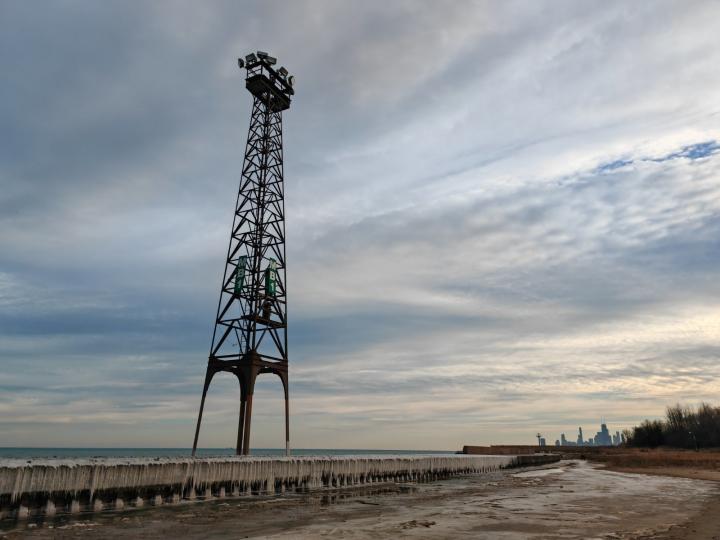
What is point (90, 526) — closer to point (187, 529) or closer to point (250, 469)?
point (187, 529)

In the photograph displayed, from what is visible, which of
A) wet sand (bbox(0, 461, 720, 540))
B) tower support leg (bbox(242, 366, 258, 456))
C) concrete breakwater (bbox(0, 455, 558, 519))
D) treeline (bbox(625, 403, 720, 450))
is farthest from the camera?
treeline (bbox(625, 403, 720, 450))

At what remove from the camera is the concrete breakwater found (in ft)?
59.7

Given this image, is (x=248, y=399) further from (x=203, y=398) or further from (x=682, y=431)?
(x=682, y=431)

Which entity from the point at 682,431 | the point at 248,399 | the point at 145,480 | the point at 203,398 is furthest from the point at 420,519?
the point at 682,431

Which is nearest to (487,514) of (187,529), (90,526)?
(187,529)

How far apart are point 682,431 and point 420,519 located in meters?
126

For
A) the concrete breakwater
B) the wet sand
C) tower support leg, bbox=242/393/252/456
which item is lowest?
the wet sand

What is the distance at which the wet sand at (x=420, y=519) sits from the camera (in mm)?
14383

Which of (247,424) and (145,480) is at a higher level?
(247,424)

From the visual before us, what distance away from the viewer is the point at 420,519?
17.4 meters

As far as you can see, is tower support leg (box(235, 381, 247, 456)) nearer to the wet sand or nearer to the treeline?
the wet sand

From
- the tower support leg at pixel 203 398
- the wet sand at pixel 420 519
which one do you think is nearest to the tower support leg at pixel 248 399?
the tower support leg at pixel 203 398

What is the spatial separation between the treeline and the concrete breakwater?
3934 inches

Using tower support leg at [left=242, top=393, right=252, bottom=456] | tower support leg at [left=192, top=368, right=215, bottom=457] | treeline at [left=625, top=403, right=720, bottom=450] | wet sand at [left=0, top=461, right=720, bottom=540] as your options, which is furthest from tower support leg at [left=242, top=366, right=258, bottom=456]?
treeline at [left=625, top=403, right=720, bottom=450]
